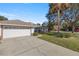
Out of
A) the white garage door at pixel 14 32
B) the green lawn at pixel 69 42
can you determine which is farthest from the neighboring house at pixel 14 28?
the green lawn at pixel 69 42

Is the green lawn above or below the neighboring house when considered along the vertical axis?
below

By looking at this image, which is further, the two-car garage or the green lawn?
the two-car garage

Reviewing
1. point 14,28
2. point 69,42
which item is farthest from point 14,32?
point 69,42

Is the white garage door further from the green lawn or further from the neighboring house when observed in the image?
the green lawn

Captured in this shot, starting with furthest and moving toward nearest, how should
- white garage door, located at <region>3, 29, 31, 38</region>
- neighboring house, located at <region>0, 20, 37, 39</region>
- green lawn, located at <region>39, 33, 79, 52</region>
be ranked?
white garage door, located at <region>3, 29, 31, 38</region> < neighboring house, located at <region>0, 20, 37, 39</region> < green lawn, located at <region>39, 33, 79, 52</region>

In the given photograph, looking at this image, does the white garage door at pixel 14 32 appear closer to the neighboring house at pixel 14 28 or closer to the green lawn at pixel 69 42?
the neighboring house at pixel 14 28

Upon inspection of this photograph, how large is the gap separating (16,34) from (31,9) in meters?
5.46

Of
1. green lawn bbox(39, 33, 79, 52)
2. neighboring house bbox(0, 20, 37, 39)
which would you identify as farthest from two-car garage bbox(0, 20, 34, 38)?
green lawn bbox(39, 33, 79, 52)

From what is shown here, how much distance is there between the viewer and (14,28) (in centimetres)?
2144

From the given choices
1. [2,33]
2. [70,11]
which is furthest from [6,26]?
[70,11]

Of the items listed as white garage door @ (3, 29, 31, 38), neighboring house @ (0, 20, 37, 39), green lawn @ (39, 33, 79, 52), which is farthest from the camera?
white garage door @ (3, 29, 31, 38)

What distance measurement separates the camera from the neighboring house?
1894 centimetres

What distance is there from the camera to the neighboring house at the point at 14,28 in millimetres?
18938

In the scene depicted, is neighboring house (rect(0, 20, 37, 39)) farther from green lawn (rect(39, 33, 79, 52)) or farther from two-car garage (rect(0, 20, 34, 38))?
green lawn (rect(39, 33, 79, 52))
